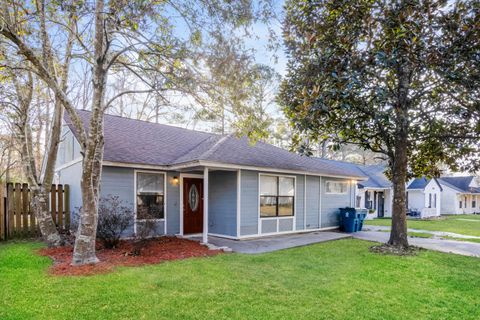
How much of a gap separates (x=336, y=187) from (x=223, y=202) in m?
6.42

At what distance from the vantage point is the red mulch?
639 centimetres

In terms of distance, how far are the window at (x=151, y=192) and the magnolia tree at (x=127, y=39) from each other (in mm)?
3259

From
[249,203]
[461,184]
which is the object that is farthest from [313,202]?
[461,184]

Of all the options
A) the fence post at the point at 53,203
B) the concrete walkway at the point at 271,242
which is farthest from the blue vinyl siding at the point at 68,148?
the concrete walkway at the point at 271,242

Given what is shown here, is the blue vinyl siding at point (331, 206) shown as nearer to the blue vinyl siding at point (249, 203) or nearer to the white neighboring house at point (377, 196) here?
the blue vinyl siding at point (249, 203)

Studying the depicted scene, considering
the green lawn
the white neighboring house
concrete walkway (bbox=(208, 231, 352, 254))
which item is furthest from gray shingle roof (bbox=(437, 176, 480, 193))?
concrete walkway (bbox=(208, 231, 352, 254))

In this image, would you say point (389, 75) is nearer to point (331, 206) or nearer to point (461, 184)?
point (331, 206)

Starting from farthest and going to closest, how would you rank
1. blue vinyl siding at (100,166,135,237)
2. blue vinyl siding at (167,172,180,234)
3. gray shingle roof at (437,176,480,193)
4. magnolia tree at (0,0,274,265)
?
gray shingle roof at (437,176,480,193) < blue vinyl siding at (167,172,180,234) < blue vinyl siding at (100,166,135,237) < magnolia tree at (0,0,274,265)

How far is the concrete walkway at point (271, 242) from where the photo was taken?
30.1ft

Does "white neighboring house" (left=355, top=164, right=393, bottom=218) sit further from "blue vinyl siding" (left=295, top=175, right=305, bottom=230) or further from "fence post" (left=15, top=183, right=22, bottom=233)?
"fence post" (left=15, top=183, right=22, bottom=233)

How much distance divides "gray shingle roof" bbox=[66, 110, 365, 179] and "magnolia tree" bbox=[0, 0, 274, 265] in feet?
8.61

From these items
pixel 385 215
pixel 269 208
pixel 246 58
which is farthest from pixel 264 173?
pixel 385 215

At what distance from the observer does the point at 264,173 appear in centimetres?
1145

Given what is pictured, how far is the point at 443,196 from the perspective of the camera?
32.2 m
